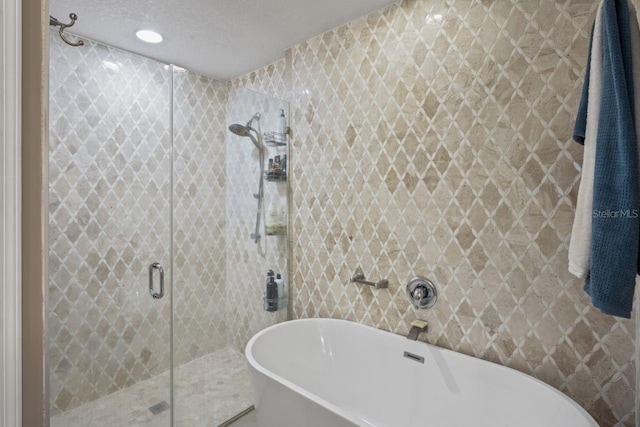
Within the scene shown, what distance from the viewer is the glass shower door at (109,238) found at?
75.5 inches

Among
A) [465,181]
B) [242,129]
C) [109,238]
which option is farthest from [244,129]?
[465,181]

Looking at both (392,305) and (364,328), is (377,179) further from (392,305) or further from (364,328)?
(364,328)

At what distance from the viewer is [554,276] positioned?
Answer: 1580mm

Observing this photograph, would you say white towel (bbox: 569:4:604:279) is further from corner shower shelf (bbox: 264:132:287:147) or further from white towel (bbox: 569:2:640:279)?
corner shower shelf (bbox: 264:132:287:147)

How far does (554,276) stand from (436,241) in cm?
57

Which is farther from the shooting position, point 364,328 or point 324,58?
point 324,58

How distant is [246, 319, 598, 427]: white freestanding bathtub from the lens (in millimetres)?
1470

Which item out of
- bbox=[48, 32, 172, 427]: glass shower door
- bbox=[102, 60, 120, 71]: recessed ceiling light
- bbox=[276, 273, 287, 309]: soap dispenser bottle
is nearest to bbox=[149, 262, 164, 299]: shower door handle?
bbox=[48, 32, 172, 427]: glass shower door

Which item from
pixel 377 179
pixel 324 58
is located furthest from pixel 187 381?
pixel 324 58

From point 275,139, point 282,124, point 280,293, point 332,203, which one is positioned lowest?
point 280,293

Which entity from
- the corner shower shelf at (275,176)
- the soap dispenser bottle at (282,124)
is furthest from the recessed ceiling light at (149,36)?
the corner shower shelf at (275,176)

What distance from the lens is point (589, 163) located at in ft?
4.08

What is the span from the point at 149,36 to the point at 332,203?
176cm

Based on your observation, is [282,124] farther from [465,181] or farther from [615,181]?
[615,181]
